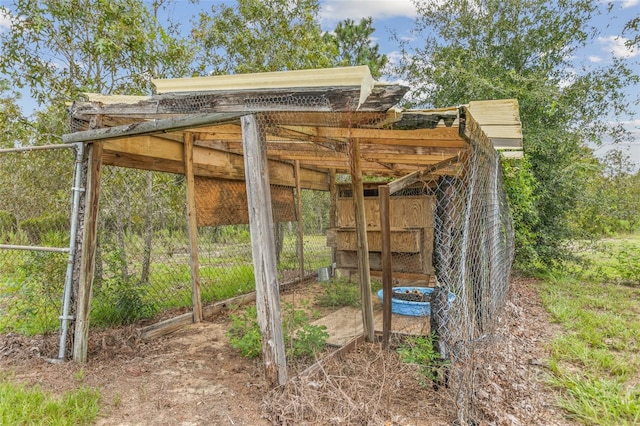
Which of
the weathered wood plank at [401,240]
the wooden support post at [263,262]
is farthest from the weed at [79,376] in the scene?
the weathered wood plank at [401,240]

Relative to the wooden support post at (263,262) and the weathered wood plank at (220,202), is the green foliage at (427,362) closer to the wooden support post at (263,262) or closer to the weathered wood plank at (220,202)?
the wooden support post at (263,262)

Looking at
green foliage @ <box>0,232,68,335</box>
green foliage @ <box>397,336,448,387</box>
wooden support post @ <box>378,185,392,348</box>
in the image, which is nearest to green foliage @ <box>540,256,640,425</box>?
green foliage @ <box>397,336,448,387</box>

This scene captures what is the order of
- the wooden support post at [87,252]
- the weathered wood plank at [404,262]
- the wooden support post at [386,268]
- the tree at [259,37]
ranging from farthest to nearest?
1. the tree at [259,37]
2. the weathered wood plank at [404,262]
3. the wooden support post at [386,268]
4. the wooden support post at [87,252]

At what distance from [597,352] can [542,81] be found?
6005 millimetres

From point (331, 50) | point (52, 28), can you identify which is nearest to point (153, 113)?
point (52, 28)

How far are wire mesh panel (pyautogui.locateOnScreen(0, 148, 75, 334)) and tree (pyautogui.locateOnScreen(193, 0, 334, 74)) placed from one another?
3.28 m

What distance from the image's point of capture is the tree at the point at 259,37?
7.29m

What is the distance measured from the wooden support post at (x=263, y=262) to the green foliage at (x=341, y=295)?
2847 mm

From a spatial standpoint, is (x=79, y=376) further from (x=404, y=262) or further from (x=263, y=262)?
(x=404, y=262)

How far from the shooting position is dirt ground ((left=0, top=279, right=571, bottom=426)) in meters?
2.37

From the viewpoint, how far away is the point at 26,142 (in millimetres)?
5188

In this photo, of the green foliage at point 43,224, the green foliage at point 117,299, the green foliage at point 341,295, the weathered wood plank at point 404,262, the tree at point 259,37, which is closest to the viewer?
the green foliage at point 117,299

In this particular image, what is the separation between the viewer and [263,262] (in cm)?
260

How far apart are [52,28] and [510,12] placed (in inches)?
330
